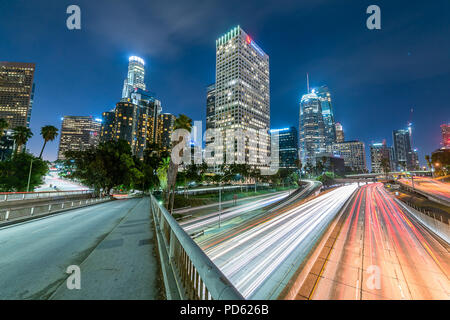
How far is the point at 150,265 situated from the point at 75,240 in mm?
5257

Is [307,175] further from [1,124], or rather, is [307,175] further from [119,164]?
[1,124]

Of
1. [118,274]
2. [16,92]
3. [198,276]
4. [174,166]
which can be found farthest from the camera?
[16,92]

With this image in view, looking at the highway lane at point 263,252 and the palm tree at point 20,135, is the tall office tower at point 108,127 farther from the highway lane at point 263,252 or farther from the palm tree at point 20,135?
the highway lane at point 263,252

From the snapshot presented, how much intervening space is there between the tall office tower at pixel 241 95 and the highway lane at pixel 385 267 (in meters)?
111

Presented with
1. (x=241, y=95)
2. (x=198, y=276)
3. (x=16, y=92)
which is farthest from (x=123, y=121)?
(x=198, y=276)

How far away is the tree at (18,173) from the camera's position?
33969 millimetres

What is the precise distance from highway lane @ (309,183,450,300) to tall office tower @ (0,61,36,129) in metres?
255

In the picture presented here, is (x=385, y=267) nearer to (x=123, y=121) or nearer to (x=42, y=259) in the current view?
(x=42, y=259)

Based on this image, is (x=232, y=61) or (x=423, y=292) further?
(x=232, y=61)

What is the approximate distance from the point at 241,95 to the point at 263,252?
136668mm

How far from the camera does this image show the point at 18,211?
1319 centimetres

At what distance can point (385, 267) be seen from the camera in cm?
1556
